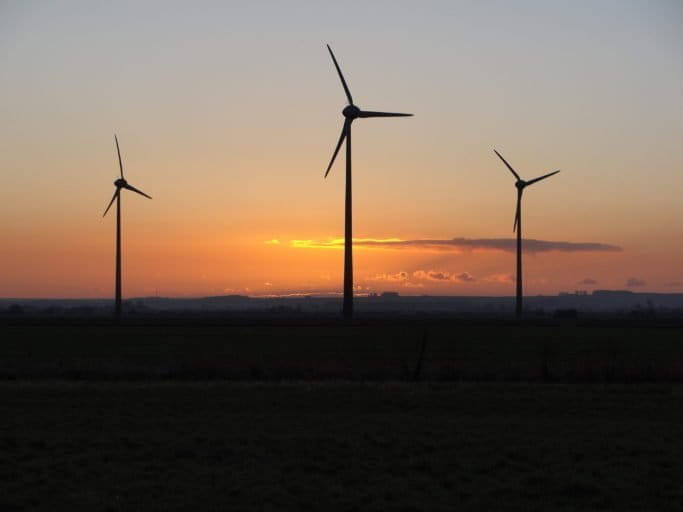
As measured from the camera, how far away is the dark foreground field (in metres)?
13.5

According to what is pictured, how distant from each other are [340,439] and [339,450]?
985 mm

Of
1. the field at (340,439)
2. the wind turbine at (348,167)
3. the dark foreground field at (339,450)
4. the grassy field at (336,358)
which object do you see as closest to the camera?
the dark foreground field at (339,450)

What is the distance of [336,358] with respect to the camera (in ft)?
154

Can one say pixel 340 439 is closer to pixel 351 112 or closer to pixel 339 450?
pixel 339 450

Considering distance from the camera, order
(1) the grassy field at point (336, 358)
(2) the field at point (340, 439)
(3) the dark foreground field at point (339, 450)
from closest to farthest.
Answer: (3) the dark foreground field at point (339, 450) → (2) the field at point (340, 439) → (1) the grassy field at point (336, 358)

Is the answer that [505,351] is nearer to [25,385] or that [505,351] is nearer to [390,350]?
[390,350]

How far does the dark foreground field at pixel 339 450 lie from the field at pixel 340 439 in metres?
0.04

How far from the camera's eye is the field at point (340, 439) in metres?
13.6

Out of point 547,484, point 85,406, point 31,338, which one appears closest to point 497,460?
point 547,484

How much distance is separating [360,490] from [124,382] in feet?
56.8

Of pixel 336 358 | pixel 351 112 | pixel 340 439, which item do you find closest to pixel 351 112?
pixel 351 112

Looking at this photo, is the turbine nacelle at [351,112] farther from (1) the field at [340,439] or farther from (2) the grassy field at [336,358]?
(1) the field at [340,439]

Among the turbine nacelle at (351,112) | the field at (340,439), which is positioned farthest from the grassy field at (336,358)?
the turbine nacelle at (351,112)

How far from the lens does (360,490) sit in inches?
547
